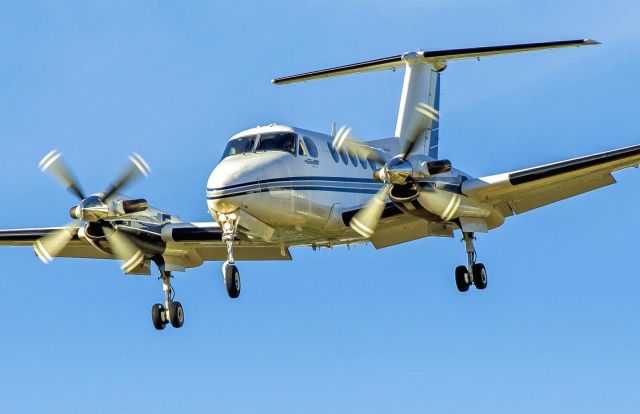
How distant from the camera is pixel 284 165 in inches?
1045

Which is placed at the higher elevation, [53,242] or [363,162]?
[363,162]

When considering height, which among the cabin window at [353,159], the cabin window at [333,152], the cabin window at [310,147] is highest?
the cabin window at [353,159]

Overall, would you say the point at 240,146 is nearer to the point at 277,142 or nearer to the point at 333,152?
the point at 277,142

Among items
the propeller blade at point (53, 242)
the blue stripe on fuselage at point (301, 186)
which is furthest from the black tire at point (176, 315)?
the blue stripe on fuselage at point (301, 186)

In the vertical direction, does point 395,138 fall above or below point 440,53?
below

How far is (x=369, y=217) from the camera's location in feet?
90.4

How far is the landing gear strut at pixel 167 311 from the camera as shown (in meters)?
Answer: 30.1

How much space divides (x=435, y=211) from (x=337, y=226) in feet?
7.47

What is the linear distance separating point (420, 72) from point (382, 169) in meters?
7.80

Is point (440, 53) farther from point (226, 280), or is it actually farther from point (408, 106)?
point (226, 280)

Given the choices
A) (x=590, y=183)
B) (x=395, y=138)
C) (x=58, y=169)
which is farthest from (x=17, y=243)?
(x=590, y=183)

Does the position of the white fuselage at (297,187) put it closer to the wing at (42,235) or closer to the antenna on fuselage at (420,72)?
the antenna on fuselage at (420,72)

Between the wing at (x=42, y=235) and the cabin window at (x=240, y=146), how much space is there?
4792 mm

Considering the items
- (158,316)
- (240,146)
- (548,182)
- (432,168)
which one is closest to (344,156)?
(240,146)
